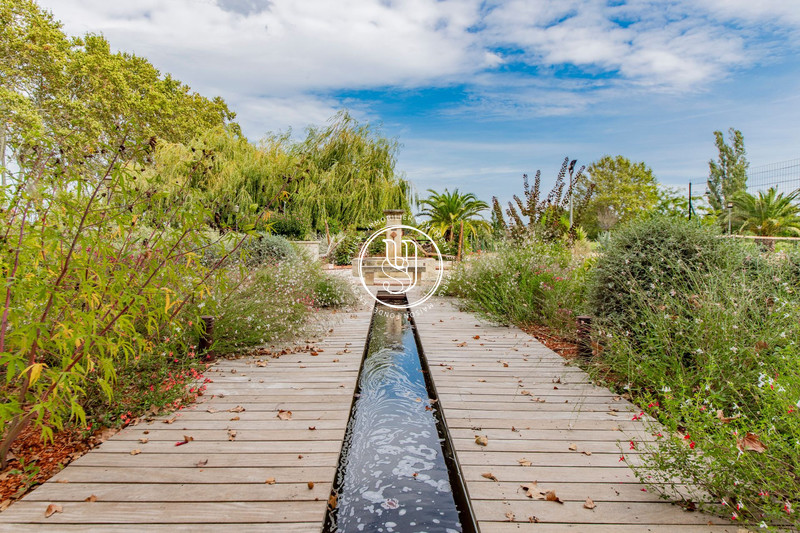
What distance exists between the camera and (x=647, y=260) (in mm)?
4305

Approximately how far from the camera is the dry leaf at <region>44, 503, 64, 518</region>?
2.03 m

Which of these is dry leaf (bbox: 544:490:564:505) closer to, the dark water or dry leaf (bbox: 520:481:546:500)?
dry leaf (bbox: 520:481:546:500)

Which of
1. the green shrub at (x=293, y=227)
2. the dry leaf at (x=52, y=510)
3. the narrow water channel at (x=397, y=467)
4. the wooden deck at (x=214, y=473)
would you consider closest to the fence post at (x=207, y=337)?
the wooden deck at (x=214, y=473)

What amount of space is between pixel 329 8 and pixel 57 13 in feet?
65.9

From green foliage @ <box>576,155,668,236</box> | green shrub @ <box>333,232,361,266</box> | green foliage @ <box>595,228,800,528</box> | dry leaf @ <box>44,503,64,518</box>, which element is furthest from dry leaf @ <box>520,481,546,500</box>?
green foliage @ <box>576,155,668,236</box>

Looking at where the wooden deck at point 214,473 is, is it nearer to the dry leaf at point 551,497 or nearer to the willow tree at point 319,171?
the dry leaf at point 551,497

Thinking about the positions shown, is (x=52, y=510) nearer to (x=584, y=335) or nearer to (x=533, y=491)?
→ (x=533, y=491)

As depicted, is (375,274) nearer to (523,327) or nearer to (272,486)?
(523,327)

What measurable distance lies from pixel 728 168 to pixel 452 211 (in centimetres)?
3014

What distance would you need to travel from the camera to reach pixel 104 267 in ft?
8.16

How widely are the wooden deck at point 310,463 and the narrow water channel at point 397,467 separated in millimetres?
139

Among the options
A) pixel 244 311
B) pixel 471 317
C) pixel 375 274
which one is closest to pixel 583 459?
pixel 244 311

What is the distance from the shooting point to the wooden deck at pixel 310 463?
6.58ft

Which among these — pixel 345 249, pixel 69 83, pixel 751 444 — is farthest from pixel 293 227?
pixel 751 444
